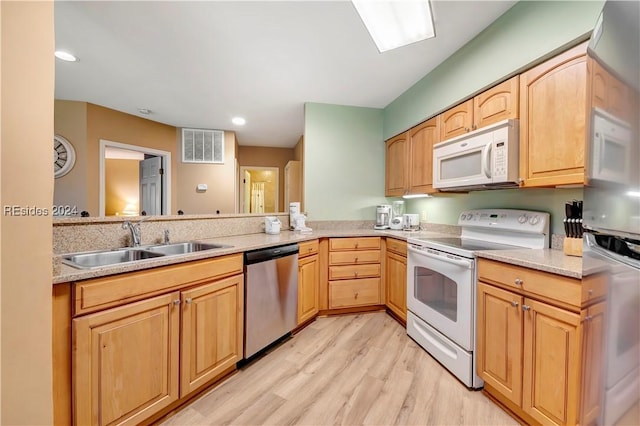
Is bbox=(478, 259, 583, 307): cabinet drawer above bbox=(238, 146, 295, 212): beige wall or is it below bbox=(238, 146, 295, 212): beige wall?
below

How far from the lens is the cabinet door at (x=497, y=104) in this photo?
171 centimetres

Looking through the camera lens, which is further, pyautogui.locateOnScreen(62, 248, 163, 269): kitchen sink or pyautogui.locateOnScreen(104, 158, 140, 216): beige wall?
pyautogui.locateOnScreen(104, 158, 140, 216): beige wall

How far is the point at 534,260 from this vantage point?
1.34m

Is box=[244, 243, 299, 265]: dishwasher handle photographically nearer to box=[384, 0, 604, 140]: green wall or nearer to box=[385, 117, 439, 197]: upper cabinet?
box=[385, 117, 439, 197]: upper cabinet

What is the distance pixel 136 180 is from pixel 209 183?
167 centimetres

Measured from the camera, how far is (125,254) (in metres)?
1.68

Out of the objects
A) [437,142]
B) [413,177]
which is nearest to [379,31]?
[437,142]

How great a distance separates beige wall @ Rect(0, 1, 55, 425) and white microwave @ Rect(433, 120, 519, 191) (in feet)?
7.39

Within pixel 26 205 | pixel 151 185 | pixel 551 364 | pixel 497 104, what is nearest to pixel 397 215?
pixel 497 104

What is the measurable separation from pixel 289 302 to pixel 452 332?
4.13 ft

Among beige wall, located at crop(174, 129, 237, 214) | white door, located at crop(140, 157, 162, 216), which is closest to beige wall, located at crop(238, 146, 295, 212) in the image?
beige wall, located at crop(174, 129, 237, 214)

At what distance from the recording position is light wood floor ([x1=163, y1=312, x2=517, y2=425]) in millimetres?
1431

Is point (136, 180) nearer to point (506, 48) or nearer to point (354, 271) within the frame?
point (354, 271)

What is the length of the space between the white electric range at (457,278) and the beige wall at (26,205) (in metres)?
2.04
